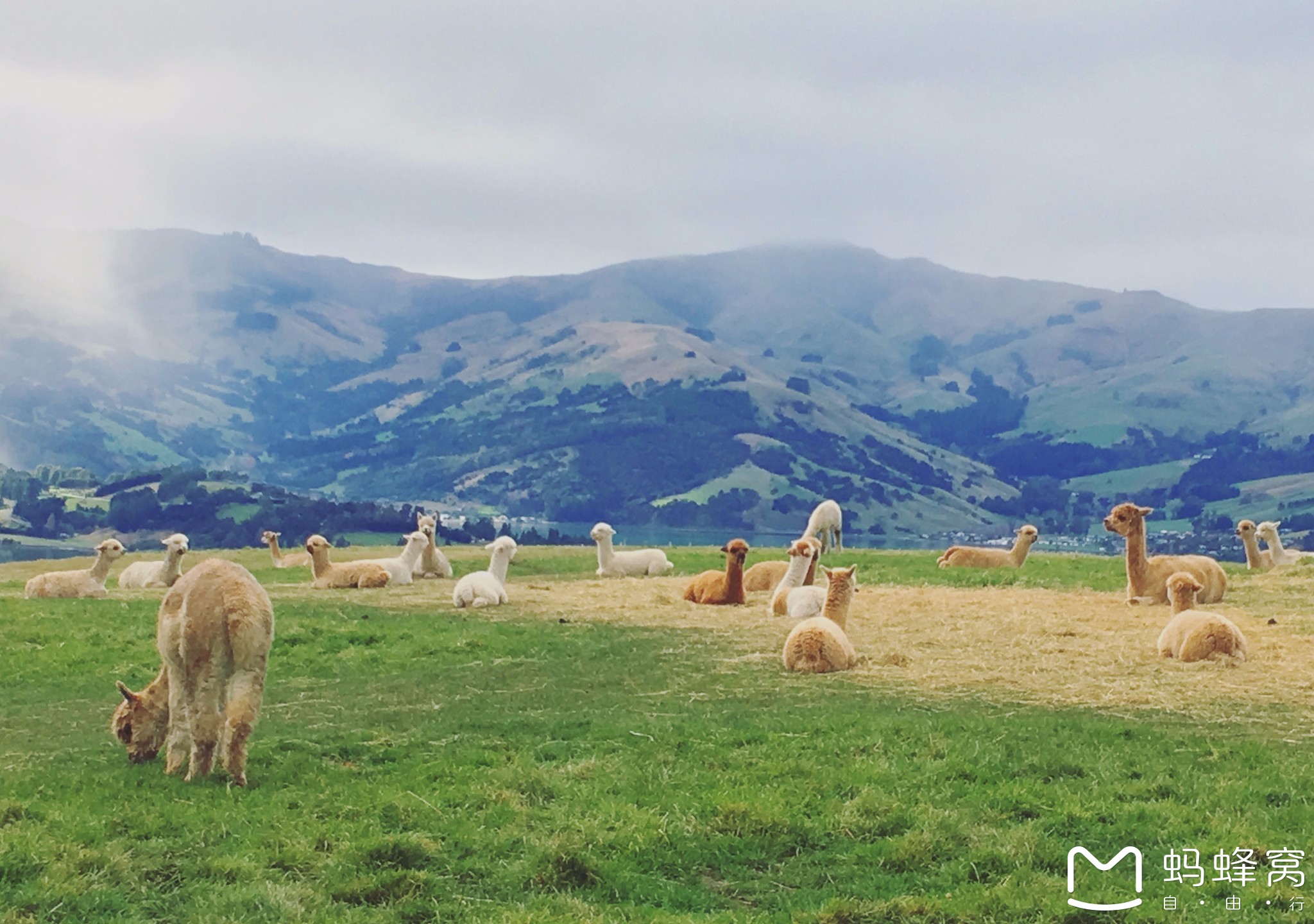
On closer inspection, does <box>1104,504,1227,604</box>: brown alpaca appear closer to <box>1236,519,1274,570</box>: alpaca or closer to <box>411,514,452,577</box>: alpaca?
<box>1236,519,1274,570</box>: alpaca

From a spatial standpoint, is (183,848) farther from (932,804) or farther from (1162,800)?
(1162,800)

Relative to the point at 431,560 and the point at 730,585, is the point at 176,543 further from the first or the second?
the point at 730,585

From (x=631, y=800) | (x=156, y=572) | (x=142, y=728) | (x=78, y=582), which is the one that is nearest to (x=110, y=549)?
(x=78, y=582)

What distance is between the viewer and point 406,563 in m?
30.2

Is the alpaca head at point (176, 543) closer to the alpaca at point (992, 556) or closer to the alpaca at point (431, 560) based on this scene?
the alpaca at point (431, 560)

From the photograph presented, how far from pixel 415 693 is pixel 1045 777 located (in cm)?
813

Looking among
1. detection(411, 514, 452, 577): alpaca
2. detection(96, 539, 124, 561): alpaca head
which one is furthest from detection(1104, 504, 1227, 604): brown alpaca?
detection(96, 539, 124, 561): alpaca head

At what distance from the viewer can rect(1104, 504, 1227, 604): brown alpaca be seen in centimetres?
2344

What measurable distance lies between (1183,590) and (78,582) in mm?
22742

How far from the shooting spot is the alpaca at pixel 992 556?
32281 mm

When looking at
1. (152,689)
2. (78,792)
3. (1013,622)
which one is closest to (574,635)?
(1013,622)

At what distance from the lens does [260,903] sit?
7.79 metres

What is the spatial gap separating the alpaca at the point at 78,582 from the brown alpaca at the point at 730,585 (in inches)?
512

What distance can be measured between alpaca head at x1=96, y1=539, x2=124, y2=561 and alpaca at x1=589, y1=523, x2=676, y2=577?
37.3 ft
